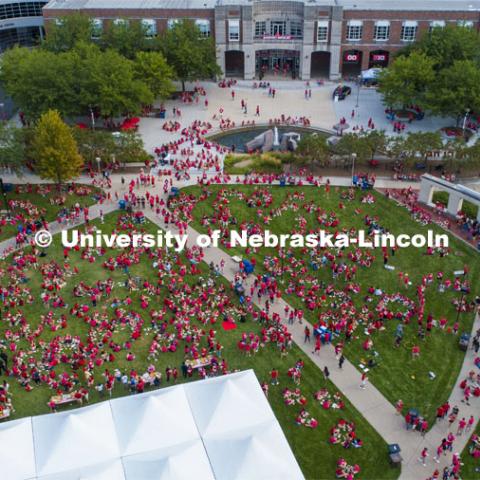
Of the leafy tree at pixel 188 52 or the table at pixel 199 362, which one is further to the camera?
the leafy tree at pixel 188 52

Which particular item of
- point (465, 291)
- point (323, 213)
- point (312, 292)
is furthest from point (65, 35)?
point (465, 291)

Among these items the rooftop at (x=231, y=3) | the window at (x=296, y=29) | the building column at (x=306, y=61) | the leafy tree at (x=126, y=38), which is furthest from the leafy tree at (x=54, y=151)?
the window at (x=296, y=29)

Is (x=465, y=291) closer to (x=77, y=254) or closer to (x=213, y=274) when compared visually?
(x=213, y=274)

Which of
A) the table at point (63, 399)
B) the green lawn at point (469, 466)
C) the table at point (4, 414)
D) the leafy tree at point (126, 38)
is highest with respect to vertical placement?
the leafy tree at point (126, 38)

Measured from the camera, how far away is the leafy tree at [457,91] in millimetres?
62625

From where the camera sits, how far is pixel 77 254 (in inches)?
1848

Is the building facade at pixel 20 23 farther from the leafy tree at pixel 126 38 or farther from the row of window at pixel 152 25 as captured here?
the leafy tree at pixel 126 38

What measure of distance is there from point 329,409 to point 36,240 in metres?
25.9

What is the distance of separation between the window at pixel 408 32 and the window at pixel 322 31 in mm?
8825

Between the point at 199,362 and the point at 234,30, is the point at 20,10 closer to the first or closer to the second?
the point at 234,30

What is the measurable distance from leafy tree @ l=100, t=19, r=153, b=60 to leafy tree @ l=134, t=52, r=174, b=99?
4913 mm

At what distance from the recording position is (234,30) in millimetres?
77188

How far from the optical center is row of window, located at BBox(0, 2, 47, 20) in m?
86.3

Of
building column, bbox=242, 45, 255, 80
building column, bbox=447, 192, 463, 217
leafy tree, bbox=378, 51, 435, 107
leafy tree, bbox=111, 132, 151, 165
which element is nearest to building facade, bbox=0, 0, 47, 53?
building column, bbox=242, 45, 255, 80
